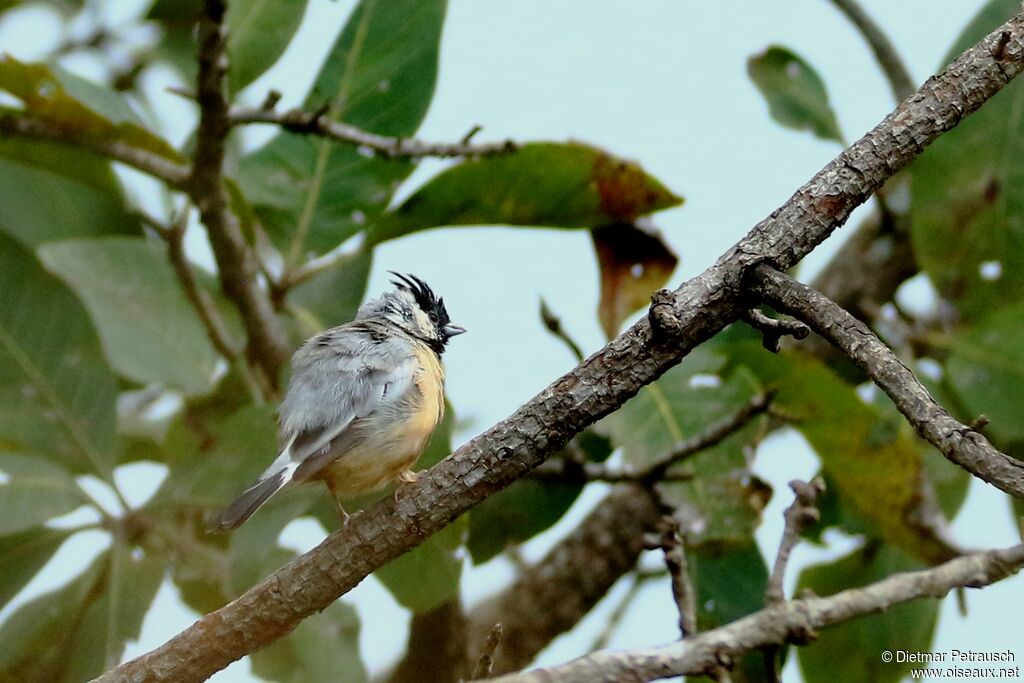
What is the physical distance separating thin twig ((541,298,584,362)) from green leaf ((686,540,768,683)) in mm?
644

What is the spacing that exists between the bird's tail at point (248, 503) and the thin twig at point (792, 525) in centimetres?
105

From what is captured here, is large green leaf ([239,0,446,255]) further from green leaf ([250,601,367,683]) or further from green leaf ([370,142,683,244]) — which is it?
green leaf ([250,601,367,683])

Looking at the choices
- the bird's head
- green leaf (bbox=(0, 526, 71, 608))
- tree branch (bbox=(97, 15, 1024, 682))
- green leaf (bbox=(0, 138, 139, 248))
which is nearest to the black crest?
the bird's head

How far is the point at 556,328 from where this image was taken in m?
3.39

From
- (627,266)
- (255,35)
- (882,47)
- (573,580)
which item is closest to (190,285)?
(255,35)

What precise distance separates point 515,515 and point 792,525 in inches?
47.8

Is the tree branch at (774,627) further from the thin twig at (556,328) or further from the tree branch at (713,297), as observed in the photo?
the thin twig at (556,328)

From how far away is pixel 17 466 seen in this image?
326cm

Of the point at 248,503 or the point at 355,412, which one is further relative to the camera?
the point at 355,412

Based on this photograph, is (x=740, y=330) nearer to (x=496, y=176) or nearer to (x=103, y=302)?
(x=496, y=176)

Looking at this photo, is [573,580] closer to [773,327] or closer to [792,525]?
[792,525]

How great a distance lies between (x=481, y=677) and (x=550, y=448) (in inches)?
17.7

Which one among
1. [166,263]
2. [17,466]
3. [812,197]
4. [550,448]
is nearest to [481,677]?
[550,448]

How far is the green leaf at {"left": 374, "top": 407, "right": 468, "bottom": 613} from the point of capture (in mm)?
3160
